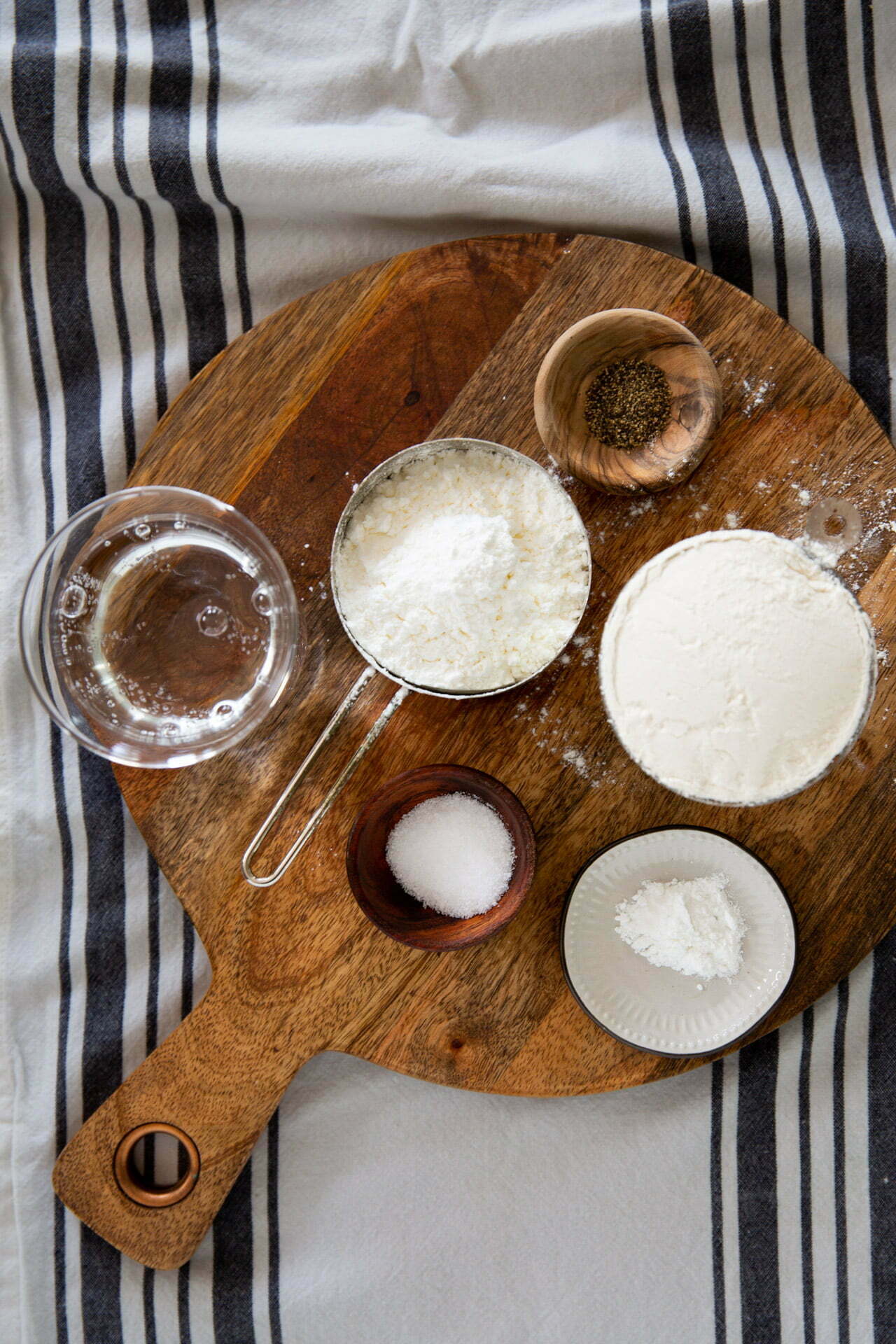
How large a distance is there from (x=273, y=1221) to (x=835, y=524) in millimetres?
1187

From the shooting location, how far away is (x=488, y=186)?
1.28 m

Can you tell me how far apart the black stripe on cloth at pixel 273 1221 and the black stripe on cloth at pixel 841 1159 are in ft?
2.48

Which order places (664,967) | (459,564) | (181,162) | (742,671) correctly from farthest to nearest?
(181,162)
(664,967)
(459,564)
(742,671)

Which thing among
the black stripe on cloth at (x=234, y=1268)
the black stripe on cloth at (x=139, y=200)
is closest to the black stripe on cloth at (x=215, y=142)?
the black stripe on cloth at (x=139, y=200)

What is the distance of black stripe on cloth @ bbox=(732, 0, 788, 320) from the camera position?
1.29 meters

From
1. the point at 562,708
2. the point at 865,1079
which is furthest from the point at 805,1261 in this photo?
the point at 562,708

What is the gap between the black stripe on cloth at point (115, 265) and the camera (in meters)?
1.33

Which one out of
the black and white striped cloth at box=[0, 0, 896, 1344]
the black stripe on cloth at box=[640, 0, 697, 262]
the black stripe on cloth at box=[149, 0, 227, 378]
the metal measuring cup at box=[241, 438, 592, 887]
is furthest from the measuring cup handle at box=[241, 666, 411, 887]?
the black stripe on cloth at box=[640, 0, 697, 262]

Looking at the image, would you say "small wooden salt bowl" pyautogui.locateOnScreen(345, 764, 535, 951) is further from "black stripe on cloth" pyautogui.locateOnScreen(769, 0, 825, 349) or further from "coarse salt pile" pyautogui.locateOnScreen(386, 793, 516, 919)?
"black stripe on cloth" pyautogui.locateOnScreen(769, 0, 825, 349)

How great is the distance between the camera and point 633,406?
48.1 inches

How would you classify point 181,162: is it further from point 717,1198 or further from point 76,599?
point 717,1198

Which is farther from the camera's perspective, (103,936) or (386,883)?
(103,936)

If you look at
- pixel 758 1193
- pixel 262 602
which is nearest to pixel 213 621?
pixel 262 602

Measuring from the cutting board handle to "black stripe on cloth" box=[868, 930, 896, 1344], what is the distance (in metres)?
0.77
